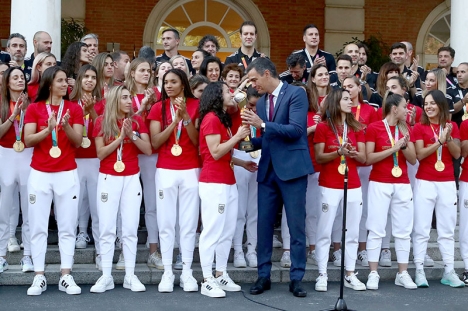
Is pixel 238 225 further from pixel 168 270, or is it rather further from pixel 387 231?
pixel 387 231

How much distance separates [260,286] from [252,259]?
2.32ft

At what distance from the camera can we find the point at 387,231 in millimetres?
8109

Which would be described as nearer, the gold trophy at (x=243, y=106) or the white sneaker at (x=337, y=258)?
the gold trophy at (x=243, y=106)

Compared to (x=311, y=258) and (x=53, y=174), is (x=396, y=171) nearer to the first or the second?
(x=311, y=258)

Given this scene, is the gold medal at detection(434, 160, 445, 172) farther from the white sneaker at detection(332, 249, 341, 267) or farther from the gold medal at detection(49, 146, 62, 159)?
the gold medal at detection(49, 146, 62, 159)

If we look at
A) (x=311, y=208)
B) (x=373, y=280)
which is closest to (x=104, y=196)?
(x=311, y=208)

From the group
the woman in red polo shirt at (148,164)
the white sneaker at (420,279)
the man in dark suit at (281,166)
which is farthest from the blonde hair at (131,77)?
the white sneaker at (420,279)

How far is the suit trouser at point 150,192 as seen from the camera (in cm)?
752

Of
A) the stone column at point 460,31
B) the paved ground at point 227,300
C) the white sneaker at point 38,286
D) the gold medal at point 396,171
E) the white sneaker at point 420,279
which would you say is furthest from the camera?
the stone column at point 460,31

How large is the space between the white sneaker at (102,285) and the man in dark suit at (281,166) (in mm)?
1407

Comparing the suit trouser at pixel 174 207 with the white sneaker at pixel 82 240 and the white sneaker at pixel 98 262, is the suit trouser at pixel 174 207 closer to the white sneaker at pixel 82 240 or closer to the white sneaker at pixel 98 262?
the white sneaker at pixel 98 262

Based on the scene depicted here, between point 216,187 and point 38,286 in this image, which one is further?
point 216,187

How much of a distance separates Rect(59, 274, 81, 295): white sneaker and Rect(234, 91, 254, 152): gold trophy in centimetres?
204

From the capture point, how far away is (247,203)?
25.7ft
